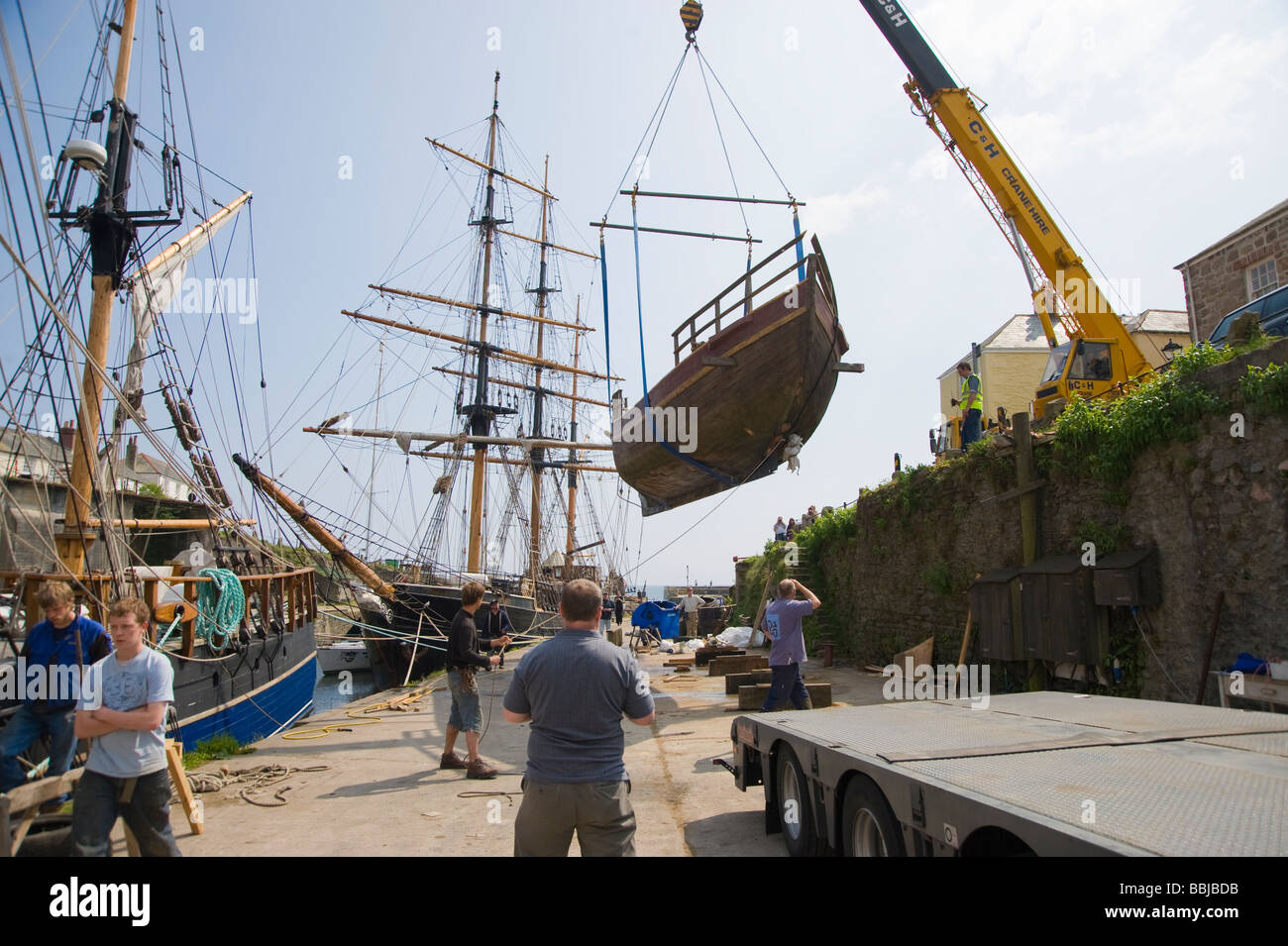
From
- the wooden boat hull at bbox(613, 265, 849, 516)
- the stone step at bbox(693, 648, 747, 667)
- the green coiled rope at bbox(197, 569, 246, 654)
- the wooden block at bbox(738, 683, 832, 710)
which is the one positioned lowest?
the stone step at bbox(693, 648, 747, 667)

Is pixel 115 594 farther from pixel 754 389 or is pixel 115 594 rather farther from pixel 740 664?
pixel 740 664

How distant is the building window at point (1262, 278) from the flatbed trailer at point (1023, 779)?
15332 millimetres

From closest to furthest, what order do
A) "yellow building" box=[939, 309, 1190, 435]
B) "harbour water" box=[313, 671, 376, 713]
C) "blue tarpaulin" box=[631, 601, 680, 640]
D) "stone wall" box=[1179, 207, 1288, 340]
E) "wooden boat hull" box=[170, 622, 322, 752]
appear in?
1. "wooden boat hull" box=[170, 622, 322, 752]
2. "stone wall" box=[1179, 207, 1288, 340]
3. "blue tarpaulin" box=[631, 601, 680, 640]
4. "harbour water" box=[313, 671, 376, 713]
5. "yellow building" box=[939, 309, 1190, 435]

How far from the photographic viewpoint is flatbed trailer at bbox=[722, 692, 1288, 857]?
2.16 meters

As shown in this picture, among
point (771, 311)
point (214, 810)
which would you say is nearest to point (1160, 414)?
point (771, 311)

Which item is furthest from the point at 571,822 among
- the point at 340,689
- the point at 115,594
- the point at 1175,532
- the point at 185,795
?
the point at 340,689

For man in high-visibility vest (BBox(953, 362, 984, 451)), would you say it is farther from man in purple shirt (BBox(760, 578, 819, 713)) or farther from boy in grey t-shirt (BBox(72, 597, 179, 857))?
boy in grey t-shirt (BBox(72, 597, 179, 857))

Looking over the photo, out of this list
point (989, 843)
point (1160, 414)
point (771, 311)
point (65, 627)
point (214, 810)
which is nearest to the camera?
point (989, 843)

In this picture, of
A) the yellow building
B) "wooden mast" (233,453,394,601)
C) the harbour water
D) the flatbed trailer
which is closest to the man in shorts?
the flatbed trailer

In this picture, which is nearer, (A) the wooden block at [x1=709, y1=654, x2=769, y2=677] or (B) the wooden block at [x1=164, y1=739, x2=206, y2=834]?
(B) the wooden block at [x1=164, y1=739, x2=206, y2=834]

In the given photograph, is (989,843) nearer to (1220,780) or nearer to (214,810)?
(1220,780)

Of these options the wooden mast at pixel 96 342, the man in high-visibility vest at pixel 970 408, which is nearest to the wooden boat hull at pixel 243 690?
the wooden mast at pixel 96 342

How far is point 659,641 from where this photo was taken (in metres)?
20.0
